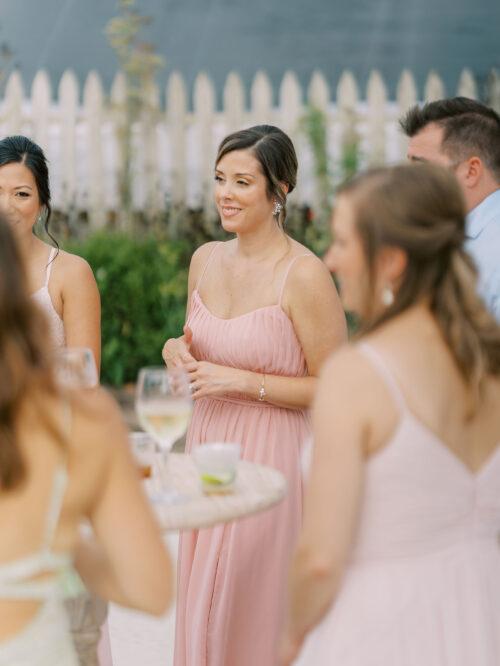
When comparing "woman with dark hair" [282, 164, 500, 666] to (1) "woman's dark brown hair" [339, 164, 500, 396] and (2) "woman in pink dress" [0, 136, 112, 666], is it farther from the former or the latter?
(2) "woman in pink dress" [0, 136, 112, 666]

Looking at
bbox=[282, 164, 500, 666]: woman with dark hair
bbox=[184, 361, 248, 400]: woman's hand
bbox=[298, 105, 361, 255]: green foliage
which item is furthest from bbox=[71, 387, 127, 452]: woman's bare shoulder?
bbox=[298, 105, 361, 255]: green foliage

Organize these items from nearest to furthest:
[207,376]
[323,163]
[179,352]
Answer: [207,376] → [179,352] → [323,163]

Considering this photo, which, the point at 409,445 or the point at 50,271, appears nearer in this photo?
the point at 409,445

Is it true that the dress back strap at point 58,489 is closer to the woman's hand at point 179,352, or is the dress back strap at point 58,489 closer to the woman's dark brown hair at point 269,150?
the woman's hand at point 179,352

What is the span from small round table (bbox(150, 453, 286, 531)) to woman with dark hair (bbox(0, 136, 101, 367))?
106 centimetres

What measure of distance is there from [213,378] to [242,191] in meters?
0.56

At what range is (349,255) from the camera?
1.95 m

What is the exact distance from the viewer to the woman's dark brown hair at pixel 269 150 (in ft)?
11.0

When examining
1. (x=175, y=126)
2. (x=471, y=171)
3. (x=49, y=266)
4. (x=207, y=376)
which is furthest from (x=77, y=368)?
(x=175, y=126)

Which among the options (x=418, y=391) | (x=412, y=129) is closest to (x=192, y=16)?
(x=412, y=129)

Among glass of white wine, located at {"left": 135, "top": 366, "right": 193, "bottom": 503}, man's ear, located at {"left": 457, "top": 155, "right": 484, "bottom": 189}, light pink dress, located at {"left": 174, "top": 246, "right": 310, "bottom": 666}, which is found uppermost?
man's ear, located at {"left": 457, "top": 155, "right": 484, "bottom": 189}

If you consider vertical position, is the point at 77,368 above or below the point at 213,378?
above

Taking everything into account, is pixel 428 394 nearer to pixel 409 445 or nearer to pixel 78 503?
pixel 409 445

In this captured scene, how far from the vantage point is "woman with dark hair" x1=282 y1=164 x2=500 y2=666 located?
187 centimetres
